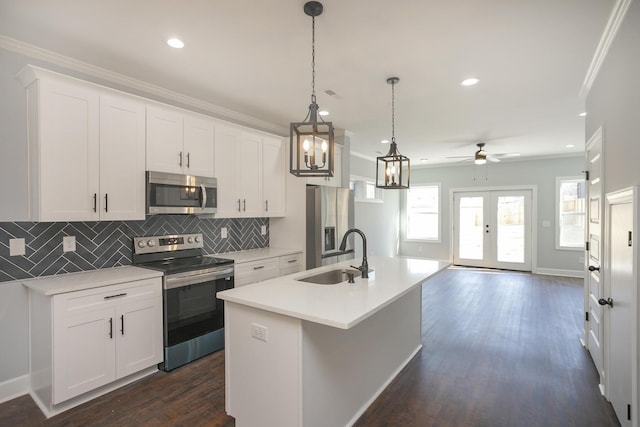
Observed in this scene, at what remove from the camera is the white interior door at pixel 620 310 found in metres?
1.94

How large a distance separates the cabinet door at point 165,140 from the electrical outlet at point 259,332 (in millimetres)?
1907

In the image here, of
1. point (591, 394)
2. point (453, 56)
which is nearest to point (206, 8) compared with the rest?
point (453, 56)

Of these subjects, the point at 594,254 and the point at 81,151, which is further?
the point at 594,254

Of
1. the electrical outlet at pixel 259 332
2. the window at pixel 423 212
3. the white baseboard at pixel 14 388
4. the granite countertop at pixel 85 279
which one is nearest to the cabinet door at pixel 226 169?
the granite countertop at pixel 85 279

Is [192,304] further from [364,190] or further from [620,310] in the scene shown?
[364,190]

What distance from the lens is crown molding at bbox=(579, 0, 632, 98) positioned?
6.70 feet

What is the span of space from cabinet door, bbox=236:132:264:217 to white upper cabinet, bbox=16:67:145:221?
1161 mm

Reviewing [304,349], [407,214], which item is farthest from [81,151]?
[407,214]

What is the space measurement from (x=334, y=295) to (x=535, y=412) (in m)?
1.74

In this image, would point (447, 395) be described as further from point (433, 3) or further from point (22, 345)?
point (22, 345)

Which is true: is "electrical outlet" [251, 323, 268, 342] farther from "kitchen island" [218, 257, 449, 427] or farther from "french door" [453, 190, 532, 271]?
"french door" [453, 190, 532, 271]

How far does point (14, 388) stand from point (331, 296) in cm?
Result: 260

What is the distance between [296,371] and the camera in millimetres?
1770

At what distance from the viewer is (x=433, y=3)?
201cm
